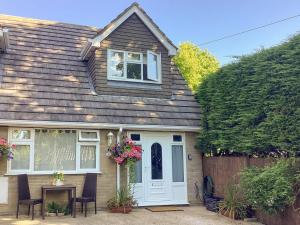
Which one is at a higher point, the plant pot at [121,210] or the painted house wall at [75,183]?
the painted house wall at [75,183]

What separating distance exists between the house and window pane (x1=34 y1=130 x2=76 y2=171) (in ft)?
0.10

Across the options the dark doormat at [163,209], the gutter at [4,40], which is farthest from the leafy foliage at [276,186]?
the gutter at [4,40]

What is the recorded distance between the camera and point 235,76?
1117cm

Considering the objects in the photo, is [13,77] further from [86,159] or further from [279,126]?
[279,126]

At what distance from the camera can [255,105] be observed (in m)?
10.2

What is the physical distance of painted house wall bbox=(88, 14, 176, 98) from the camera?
1243cm

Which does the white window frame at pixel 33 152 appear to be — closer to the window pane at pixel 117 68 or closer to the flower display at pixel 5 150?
the flower display at pixel 5 150

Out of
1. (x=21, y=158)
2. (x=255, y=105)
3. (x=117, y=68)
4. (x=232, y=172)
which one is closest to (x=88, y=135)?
(x=21, y=158)

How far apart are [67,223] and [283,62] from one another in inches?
281

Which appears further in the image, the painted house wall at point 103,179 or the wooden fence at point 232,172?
the painted house wall at point 103,179

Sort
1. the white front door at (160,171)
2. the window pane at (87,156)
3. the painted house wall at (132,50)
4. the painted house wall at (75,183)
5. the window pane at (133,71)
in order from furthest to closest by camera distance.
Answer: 1. the window pane at (133,71)
2. the painted house wall at (132,50)
3. the white front door at (160,171)
4. the window pane at (87,156)
5. the painted house wall at (75,183)

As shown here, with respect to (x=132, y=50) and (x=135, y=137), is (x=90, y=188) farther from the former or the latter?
(x=132, y=50)

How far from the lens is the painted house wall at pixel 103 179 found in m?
→ 10.3

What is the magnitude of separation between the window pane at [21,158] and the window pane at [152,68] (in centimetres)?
514
